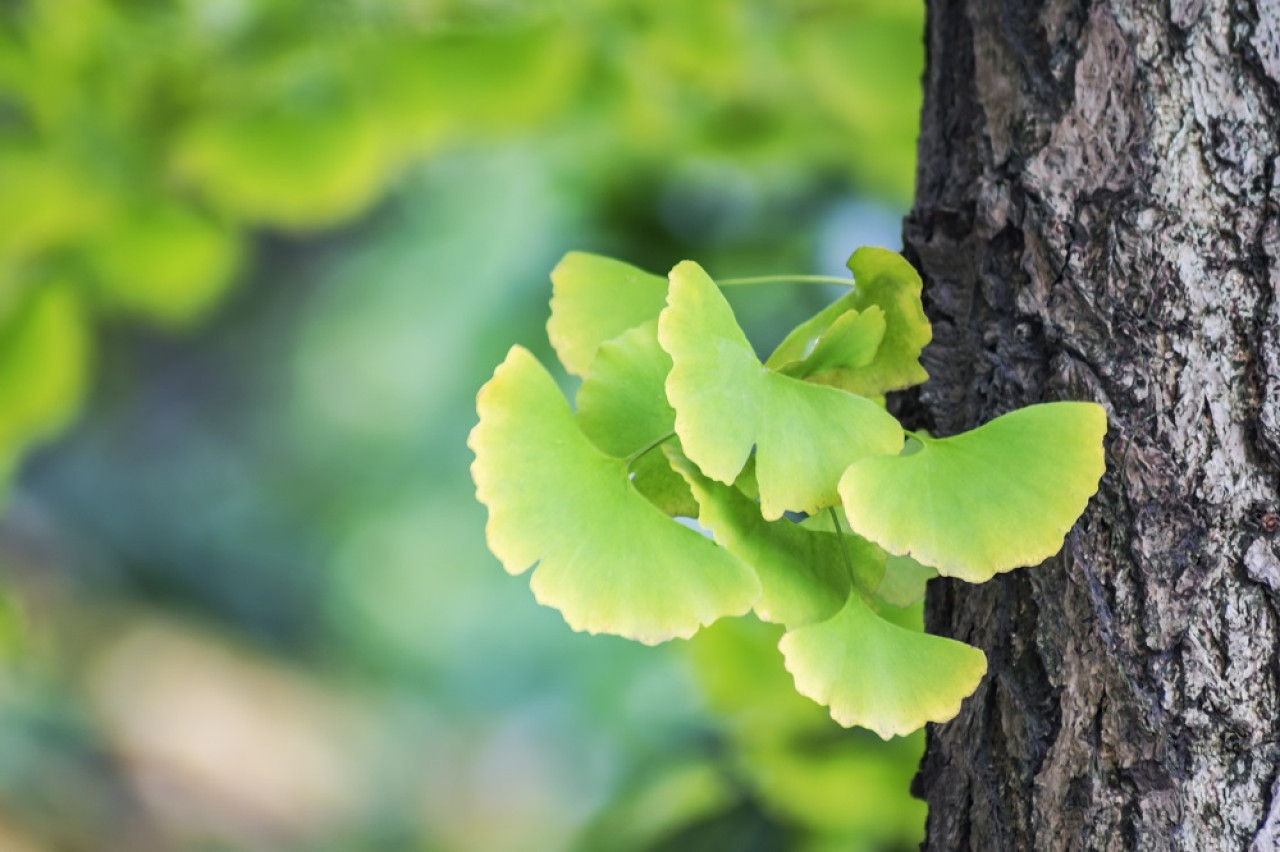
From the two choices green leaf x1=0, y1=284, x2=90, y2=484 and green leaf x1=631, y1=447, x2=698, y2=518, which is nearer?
green leaf x1=631, y1=447, x2=698, y2=518

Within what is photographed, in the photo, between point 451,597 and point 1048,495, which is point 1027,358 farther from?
point 451,597

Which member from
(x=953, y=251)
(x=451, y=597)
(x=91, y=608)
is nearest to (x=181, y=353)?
(x=91, y=608)

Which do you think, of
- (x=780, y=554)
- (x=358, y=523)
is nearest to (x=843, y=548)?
(x=780, y=554)

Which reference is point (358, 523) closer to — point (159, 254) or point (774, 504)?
Answer: point (159, 254)

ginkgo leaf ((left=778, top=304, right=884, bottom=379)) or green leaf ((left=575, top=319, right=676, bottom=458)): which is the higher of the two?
ginkgo leaf ((left=778, top=304, right=884, bottom=379))

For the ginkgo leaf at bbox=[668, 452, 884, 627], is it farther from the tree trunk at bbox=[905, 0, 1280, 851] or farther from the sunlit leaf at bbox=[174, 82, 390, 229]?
the sunlit leaf at bbox=[174, 82, 390, 229]

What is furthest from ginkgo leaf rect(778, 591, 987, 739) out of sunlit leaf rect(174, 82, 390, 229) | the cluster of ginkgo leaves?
sunlit leaf rect(174, 82, 390, 229)
